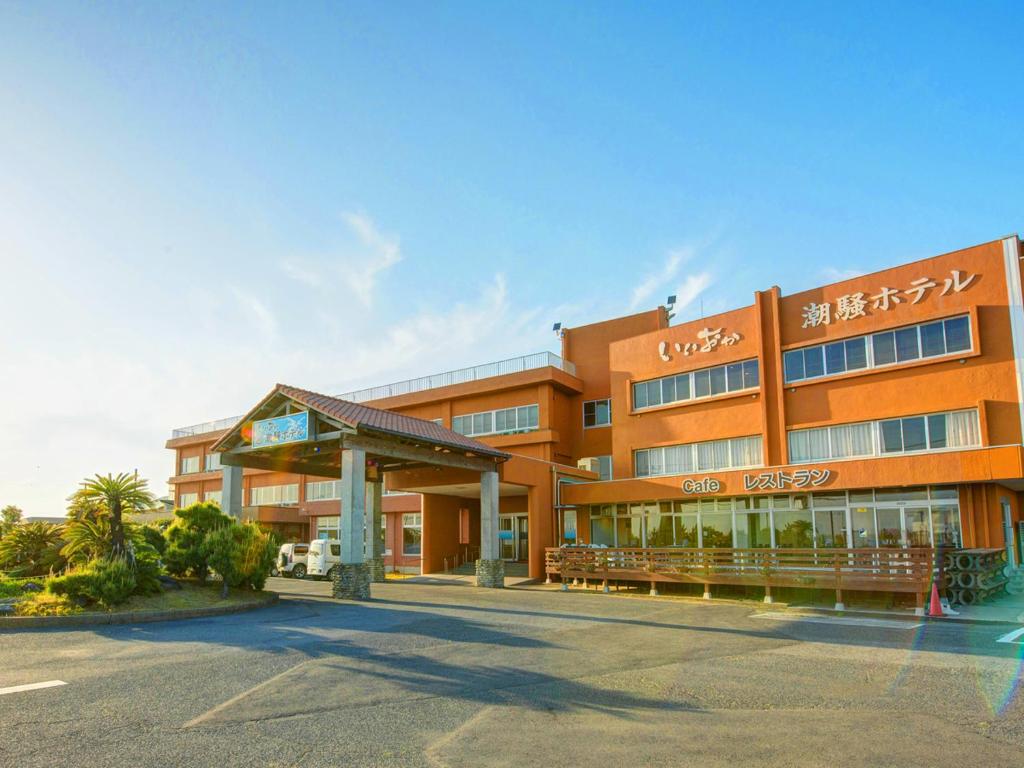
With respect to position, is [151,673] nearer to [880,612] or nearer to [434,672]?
[434,672]

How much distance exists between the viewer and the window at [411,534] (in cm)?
3662

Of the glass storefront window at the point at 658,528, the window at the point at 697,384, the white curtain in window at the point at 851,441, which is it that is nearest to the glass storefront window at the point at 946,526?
the white curtain in window at the point at 851,441

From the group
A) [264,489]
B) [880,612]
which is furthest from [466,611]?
[264,489]

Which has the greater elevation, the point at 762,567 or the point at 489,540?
the point at 489,540

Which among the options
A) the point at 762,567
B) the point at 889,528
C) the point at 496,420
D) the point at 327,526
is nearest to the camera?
the point at 762,567

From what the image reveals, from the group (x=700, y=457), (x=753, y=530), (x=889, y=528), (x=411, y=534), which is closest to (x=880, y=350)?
A: (x=889, y=528)

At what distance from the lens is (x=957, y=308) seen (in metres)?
21.8

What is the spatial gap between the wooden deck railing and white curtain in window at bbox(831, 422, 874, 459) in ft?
16.3

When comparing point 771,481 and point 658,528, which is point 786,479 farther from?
point 658,528

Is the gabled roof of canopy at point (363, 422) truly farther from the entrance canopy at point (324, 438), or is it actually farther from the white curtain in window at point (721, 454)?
the white curtain in window at point (721, 454)

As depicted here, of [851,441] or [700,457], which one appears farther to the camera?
[700,457]

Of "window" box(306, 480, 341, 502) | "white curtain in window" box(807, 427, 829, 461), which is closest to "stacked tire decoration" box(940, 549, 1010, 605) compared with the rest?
"white curtain in window" box(807, 427, 829, 461)

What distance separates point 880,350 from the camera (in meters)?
23.5

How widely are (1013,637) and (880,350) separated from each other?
43.4 ft
